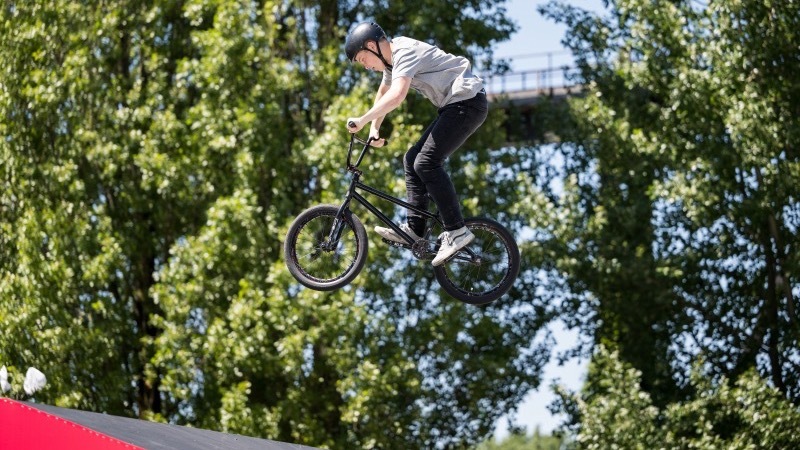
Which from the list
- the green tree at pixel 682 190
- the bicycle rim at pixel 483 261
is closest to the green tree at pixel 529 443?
the green tree at pixel 682 190

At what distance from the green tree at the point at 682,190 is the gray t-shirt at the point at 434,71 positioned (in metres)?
11.6

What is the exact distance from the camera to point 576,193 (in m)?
23.6

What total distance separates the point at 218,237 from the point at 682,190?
7.63 meters

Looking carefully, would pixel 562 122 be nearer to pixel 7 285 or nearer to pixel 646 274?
pixel 646 274

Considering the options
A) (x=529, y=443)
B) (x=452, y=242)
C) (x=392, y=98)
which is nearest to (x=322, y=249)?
(x=452, y=242)

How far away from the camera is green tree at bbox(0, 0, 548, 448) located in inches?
819

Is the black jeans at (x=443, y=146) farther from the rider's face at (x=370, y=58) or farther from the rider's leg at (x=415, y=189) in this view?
the rider's face at (x=370, y=58)

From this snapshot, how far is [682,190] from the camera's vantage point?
21266mm

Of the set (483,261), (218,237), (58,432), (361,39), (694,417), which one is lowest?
(58,432)

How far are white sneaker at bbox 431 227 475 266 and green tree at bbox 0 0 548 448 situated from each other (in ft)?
33.1

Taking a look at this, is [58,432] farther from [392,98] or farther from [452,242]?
[452,242]

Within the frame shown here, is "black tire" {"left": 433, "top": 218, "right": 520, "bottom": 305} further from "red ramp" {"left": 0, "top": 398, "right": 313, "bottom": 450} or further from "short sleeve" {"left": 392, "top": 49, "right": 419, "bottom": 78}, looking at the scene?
"red ramp" {"left": 0, "top": 398, "right": 313, "bottom": 450}

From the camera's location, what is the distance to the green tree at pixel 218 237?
819 inches

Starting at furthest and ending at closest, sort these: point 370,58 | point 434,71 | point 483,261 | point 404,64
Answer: point 483,261, point 434,71, point 370,58, point 404,64
